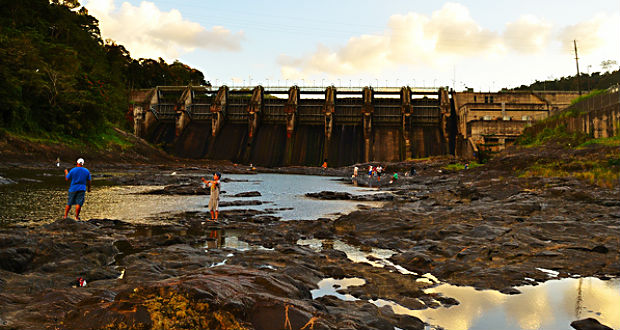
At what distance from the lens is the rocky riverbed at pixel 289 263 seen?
405 centimetres

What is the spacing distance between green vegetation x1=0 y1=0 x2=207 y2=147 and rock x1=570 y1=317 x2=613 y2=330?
4941 cm

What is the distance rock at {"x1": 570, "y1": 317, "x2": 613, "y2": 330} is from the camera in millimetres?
4750

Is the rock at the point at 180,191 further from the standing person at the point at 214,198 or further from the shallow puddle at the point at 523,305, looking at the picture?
the shallow puddle at the point at 523,305

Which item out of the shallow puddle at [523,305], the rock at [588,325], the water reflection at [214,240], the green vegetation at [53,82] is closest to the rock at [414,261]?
the shallow puddle at [523,305]

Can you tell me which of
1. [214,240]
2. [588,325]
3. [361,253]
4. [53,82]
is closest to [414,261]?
[361,253]

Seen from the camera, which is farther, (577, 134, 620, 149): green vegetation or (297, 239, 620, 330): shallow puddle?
(577, 134, 620, 149): green vegetation

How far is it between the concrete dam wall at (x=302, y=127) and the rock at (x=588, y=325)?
58.2 m

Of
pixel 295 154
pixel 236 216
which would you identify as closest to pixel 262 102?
pixel 295 154

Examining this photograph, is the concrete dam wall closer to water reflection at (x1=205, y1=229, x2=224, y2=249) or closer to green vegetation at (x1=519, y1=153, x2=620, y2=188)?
green vegetation at (x1=519, y1=153, x2=620, y2=188)

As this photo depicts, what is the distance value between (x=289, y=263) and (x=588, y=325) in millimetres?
4928

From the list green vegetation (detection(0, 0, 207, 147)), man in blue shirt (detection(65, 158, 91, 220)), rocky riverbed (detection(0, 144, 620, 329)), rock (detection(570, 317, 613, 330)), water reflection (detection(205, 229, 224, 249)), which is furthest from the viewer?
green vegetation (detection(0, 0, 207, 147))

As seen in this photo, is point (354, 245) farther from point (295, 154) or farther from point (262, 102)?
point (262, 102)

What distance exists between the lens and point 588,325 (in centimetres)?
481

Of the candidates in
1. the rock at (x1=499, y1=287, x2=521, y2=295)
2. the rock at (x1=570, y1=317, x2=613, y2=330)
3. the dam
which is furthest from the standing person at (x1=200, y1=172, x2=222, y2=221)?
the dam
